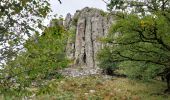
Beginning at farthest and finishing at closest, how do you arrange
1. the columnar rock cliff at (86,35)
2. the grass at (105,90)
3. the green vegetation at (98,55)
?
1. the columnar rock cliff at (86,35)
2. the grass at (105,90)
3. the green vegetation at (98,55)

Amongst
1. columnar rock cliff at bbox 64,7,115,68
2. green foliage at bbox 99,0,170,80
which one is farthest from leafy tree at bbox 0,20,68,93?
columnar rock cliff at bbox 64,7,115,68

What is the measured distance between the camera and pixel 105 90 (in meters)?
36.2

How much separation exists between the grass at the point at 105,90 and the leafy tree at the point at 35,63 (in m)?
17.3

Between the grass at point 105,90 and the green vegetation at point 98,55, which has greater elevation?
the green vegetation at point 98,55

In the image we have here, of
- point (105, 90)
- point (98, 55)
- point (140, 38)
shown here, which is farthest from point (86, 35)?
point (140, 38)

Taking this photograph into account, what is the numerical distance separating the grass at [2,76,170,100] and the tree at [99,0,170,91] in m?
5.69

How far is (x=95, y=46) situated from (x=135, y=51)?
34233 mm

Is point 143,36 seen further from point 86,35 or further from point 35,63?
point 86,35

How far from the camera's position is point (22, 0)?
9.04 metres

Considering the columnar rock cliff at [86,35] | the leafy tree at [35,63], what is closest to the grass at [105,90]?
the columnar rock cliff at [86,35]

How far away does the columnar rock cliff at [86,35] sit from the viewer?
57897 mm

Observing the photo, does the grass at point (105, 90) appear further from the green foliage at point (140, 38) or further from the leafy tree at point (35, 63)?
the leafy tree at point (35, 63)

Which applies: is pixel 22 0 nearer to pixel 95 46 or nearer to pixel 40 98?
pixel 40 98

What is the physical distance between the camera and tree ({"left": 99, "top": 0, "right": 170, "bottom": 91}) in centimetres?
2197
